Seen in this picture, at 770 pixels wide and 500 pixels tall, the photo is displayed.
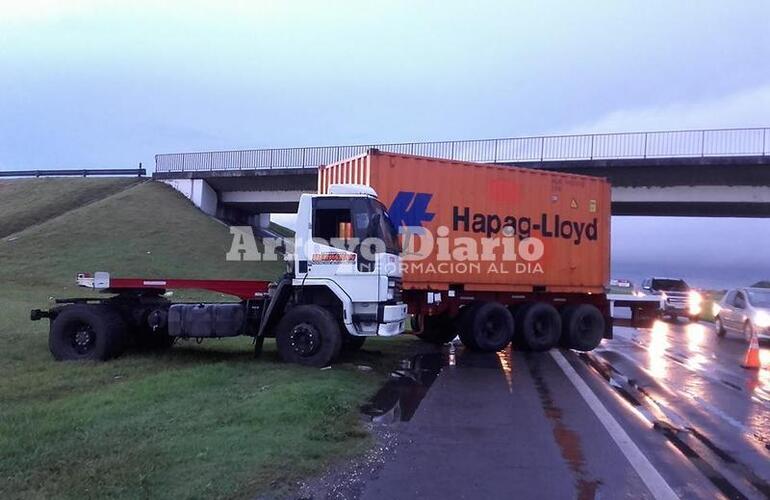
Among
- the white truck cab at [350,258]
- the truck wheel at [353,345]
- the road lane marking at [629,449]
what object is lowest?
the road lane marking at [629,449]

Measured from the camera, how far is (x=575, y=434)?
24.3 ft

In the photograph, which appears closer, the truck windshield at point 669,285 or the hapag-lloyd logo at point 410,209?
the hapag-lloyd logo at point 410,209

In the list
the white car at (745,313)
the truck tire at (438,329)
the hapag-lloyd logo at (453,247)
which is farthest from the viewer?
the white car at (745,313)

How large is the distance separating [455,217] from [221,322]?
5685 mm

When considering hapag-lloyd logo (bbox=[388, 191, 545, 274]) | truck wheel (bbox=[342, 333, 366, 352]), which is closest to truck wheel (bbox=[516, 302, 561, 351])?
hapag-lloyd logo (bbox=[388, 191, 545, 274])

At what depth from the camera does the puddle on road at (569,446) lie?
5555mm

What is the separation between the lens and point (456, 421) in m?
7.96

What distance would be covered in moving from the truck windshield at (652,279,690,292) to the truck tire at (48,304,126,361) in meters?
24.6

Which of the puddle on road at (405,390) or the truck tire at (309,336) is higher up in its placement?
the truck tire at (309,336)

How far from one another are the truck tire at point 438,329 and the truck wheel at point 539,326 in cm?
162

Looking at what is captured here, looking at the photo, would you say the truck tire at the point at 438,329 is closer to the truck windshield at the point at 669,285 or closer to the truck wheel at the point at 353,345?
the truck wheel at the point at 353,345

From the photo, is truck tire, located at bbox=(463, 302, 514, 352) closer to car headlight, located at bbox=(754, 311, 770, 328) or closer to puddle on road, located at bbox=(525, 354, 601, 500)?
puddle on road, located at bbox=(525, 354, 601, 500)

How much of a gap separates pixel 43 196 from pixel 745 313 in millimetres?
40492

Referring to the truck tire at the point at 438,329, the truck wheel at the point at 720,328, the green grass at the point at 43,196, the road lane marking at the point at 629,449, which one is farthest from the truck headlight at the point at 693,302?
the green grass at the point at 43,196
